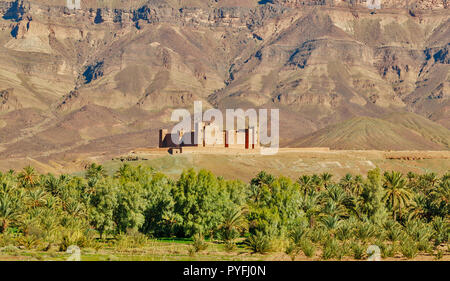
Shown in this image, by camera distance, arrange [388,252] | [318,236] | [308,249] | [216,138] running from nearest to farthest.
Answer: [308,249]
[388,252]
[318,236]
[216,138]

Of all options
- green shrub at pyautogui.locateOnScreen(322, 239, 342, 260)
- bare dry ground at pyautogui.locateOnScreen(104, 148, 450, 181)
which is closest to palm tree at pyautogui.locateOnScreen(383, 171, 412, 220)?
green shrub at pyautogui.locateOnScreen(322, 239, 342, 260)

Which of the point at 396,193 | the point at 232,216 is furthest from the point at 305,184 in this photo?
the point at 232,216

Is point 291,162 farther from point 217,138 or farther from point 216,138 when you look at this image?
point 216,138

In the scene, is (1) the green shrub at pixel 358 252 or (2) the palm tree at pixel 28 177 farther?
(2) the palm tree at pixel 28 177

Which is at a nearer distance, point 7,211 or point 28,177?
point 7,211

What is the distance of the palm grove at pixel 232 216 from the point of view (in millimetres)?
53438

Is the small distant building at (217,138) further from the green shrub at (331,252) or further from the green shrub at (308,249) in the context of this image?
the green shrub at (331,252)

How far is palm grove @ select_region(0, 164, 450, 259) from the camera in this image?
53.4m

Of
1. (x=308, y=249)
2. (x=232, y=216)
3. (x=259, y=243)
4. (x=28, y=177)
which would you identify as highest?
(x=28, y=177)

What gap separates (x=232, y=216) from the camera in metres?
61.8

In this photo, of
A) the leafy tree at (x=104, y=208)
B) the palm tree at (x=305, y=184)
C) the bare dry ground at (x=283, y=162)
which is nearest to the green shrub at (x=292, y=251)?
the leafy tree at (x=104, y=208)

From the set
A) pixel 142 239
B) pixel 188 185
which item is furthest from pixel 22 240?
pixel 188 185

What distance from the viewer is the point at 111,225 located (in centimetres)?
6247

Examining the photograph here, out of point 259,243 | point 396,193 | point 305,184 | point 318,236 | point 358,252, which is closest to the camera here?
point 358,252
